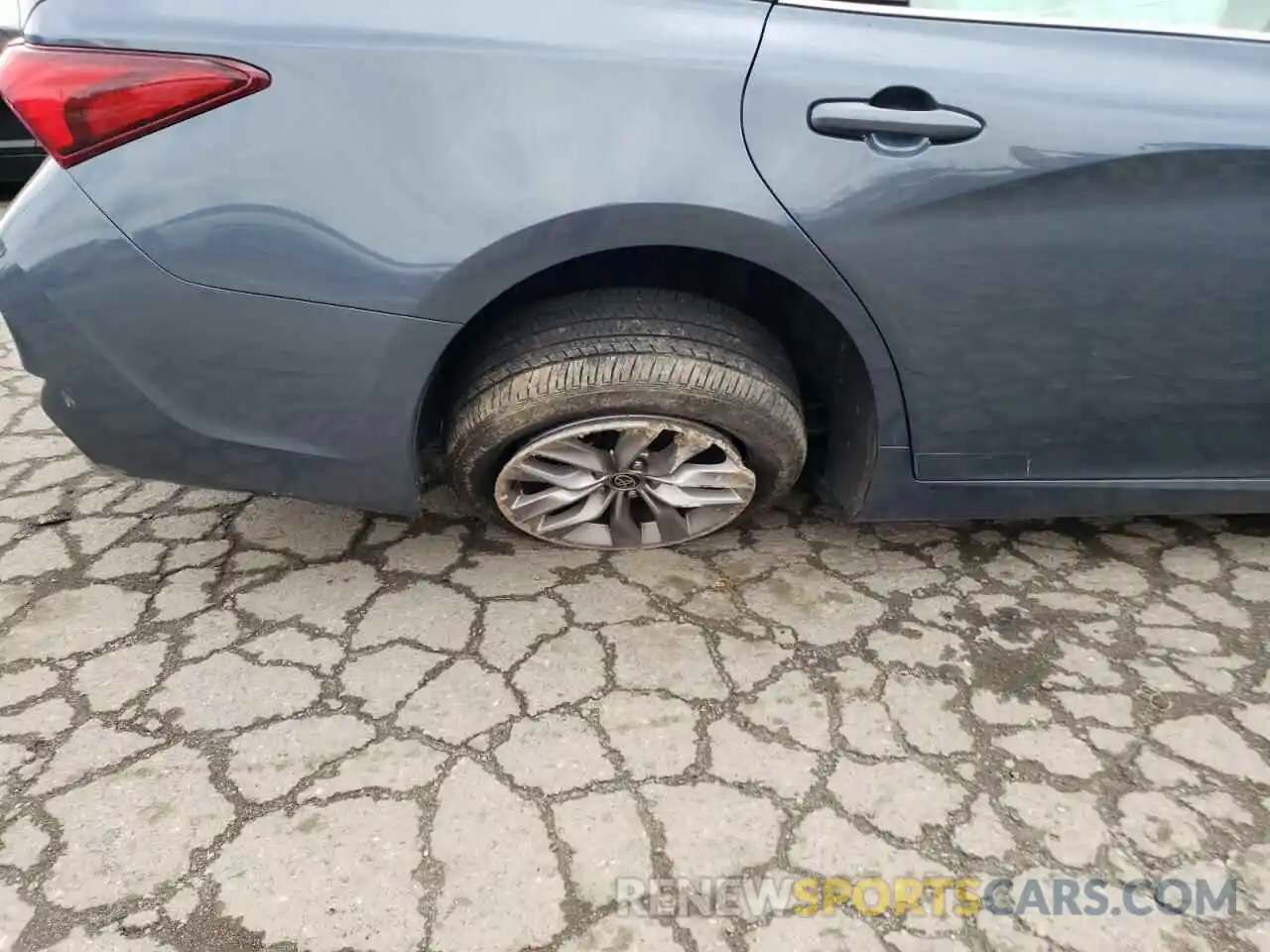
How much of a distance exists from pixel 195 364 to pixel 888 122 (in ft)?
4.48

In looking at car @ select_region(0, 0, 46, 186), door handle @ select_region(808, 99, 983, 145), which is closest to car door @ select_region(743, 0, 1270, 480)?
door handle @ select_region(808, 99, 983, 145)

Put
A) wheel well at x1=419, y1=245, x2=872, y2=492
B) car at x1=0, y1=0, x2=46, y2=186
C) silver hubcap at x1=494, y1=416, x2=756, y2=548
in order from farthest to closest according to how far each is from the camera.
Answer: car at x1=0, y1=0, x2=46, y2=186 → silver hubcap at x1=494, y1=416, x2=756, y2=548 → wheel well at x1=419, y1=245, x2=872, y2=492

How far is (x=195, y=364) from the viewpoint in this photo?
1.70 metres

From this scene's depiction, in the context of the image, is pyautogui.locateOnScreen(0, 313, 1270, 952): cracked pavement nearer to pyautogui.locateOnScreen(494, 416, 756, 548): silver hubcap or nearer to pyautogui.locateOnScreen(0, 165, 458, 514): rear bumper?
pyautogui.locateOnScreen(494, 416, 756, 548): silver hubcap

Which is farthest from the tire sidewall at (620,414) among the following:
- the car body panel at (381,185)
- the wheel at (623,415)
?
the car body panel at (381,185)

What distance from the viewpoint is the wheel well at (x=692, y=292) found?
5.96 feet

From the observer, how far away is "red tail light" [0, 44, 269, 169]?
1.52m

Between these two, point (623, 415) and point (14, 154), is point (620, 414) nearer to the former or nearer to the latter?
point (623, 415)

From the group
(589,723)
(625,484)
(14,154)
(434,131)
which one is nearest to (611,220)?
(434,131)

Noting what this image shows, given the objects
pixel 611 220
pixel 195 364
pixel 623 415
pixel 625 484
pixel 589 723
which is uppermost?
pixel 611 220

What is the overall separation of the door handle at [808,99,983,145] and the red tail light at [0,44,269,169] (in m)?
0.98

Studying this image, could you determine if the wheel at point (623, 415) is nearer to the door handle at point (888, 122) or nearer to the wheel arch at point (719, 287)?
the wheel arch at point (719, 287)

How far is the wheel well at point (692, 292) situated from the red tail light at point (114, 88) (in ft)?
1.91

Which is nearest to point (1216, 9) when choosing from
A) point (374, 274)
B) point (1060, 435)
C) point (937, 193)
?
point (937, 193)
